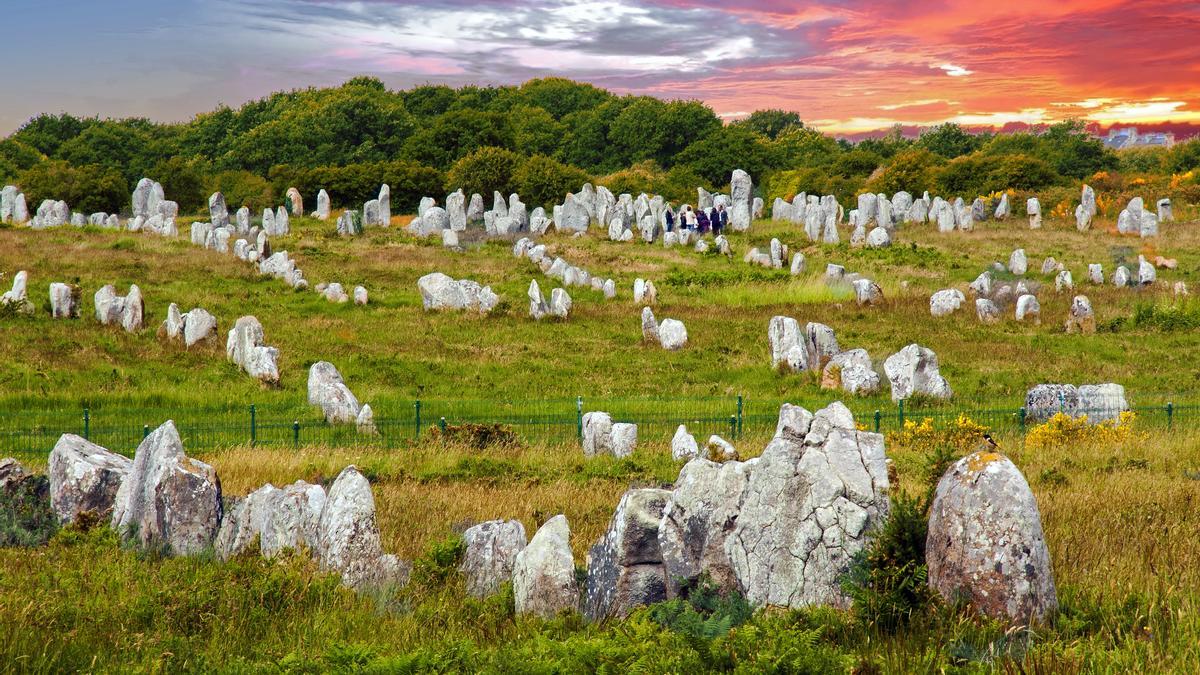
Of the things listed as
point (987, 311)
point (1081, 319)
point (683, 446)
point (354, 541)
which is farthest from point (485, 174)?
point (354, 541)

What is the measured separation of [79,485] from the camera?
1210 centimetres

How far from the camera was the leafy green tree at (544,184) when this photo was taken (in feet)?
237

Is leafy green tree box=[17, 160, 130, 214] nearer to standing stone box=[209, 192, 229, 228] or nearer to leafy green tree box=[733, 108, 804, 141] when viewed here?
standing stone box=[209, 192, 229, 228]

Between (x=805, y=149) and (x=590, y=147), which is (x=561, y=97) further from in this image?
(x=805, y=149)

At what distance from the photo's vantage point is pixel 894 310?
34438 mm

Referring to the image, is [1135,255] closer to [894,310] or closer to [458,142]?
[894,310]

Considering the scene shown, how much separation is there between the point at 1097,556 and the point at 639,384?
16.4 metres

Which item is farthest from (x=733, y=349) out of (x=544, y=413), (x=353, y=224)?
(x=353, y=224)

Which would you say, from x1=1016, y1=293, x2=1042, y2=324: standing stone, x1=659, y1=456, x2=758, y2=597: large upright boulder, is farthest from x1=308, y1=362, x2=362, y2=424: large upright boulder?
x1=1016, y1=293, x2=1042, y2=324: standing stone

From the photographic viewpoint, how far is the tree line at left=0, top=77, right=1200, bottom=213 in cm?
7394

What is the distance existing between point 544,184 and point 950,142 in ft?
168

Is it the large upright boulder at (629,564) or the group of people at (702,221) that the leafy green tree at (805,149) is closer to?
the group of people at (702,221)

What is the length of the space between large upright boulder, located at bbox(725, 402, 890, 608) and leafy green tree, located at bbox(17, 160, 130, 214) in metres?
67.0

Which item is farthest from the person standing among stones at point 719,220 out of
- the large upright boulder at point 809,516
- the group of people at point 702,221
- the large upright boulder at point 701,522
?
the large upright boulder at point 809,516
